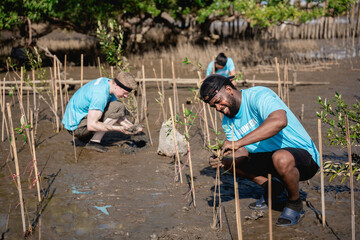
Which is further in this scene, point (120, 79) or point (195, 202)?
point (120, 79)

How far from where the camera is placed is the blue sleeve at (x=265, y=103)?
299 centimetres

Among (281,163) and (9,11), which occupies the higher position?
(9,11)

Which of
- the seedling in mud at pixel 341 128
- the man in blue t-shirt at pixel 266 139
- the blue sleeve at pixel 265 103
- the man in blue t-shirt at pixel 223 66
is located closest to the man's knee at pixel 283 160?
the man in blue t-shirt at pixel 266 139

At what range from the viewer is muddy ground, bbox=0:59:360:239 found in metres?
3.32

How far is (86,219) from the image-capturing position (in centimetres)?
358

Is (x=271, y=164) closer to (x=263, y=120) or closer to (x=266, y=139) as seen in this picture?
(x=266, y=139)

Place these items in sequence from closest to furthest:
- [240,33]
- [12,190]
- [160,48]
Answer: [12,190], [160,48], [240,33]

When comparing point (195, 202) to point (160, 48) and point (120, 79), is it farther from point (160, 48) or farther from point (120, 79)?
point (160, 48)

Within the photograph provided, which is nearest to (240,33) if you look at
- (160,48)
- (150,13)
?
(160,48)

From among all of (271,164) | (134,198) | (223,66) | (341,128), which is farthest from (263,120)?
(223,66)

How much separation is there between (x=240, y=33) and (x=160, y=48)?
14.2 feet

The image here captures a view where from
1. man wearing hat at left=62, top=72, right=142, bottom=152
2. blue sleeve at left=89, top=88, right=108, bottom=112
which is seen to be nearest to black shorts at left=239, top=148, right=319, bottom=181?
man wearing hat at left=62, top=72, right=142, bottom=152

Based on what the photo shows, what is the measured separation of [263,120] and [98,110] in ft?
7.92

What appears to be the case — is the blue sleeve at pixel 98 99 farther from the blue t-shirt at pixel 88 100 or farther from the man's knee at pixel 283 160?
the man's knee at pixel 283 160
